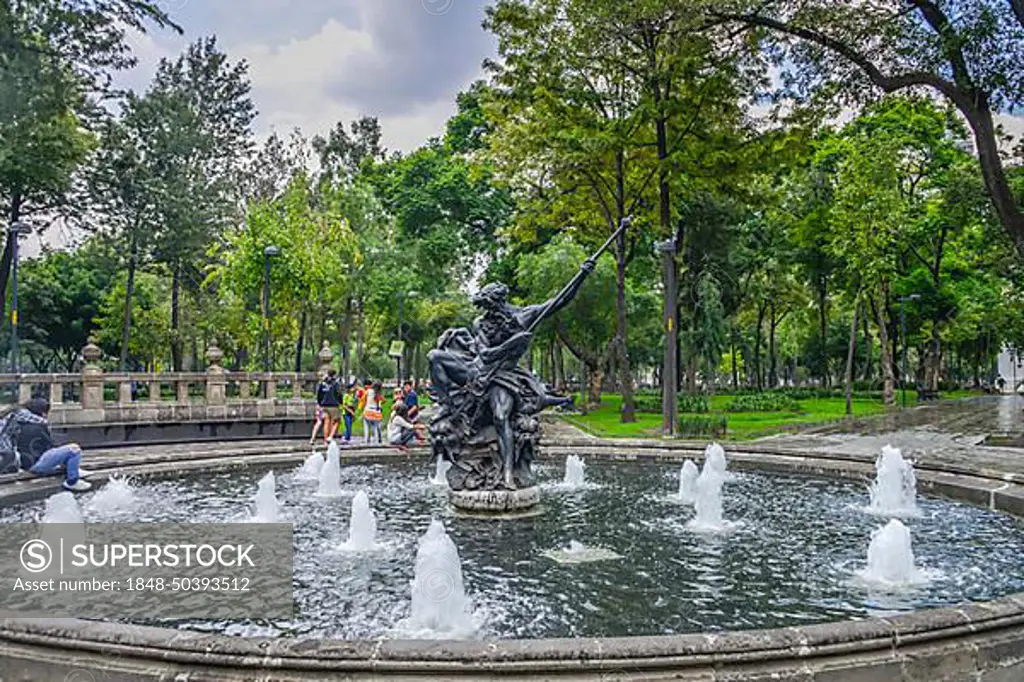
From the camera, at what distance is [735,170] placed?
2739 centimetres

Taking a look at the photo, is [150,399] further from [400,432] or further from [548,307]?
[548,307]

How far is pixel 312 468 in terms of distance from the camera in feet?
49.3

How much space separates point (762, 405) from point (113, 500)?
29991 mm

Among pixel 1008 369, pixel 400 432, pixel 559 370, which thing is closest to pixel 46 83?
pixel 400 432

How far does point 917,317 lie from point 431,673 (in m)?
55.2

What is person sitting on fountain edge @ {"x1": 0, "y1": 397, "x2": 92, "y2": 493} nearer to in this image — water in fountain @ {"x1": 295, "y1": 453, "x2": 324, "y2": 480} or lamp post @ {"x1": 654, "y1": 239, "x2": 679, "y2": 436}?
water in fountain @ {"x1": 295, "y1": 453, "x2": 324, "y2": 480}

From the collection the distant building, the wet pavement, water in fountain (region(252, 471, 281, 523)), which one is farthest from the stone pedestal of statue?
the distant building

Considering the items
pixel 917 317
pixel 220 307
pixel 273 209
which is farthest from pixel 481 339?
pixel 917 317

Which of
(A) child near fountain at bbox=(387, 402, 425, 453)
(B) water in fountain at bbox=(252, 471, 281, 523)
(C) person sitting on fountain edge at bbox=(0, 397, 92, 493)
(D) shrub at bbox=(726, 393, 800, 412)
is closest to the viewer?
(B) water in fountain at bbox=(252, 471, 281, 523)

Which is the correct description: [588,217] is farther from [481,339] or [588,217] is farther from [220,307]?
[220,307]

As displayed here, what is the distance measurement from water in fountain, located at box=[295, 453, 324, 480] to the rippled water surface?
1.34 m

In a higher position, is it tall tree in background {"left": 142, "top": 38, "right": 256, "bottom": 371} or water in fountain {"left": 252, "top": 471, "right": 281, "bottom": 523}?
tall tree in background {"left": 142, "top": 38, "right": 256, "bottom": 371}

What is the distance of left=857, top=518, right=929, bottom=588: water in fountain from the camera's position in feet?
24.0

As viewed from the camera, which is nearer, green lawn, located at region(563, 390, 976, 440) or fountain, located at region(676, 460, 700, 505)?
fountain, located at region(676, 460, 700, 505)
